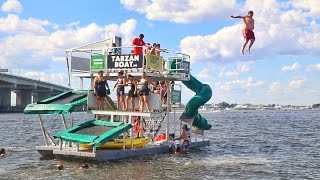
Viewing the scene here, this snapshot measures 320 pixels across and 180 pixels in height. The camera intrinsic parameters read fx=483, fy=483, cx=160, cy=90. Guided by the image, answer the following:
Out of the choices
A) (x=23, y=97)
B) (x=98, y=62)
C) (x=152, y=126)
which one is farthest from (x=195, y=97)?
(x=23, y=97)

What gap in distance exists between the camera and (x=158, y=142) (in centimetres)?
2750

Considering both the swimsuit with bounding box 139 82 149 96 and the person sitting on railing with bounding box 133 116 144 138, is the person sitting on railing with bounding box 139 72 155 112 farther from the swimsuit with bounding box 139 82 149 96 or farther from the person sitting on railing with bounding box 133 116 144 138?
the person sitting on railing with bounding box 133 116 144 138

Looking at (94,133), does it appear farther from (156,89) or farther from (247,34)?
(247,34)

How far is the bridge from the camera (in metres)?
116

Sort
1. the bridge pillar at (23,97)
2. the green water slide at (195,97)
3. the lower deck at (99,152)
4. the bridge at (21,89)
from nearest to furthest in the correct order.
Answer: the lower deck at (99,152)
the green water slide at (195,97)
the bridge at (21,89)
the bridge pillar at (23,97)

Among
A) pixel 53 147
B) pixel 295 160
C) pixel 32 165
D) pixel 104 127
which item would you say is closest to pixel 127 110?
pixel 104 127

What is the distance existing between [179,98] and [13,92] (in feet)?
421

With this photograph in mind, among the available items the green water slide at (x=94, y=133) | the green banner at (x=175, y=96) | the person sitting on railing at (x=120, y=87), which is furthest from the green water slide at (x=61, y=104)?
the green banner at (x=175, y=96)

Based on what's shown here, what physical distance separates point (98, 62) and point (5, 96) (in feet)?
377

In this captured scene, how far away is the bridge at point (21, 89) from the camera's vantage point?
116m

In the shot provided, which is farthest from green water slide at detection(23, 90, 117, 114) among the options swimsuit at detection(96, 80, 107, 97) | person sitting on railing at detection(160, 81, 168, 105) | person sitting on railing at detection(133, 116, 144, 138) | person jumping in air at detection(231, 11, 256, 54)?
person jumping in air at detection(231, 11, 256, 54)

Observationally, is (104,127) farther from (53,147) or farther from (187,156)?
(187,156)

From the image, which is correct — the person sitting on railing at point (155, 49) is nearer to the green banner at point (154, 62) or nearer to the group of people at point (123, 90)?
the green banner at point (154, 62)

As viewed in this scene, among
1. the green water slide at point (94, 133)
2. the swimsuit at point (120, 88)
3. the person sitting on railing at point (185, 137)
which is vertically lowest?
the person sitting on railing at point (185, 137)
